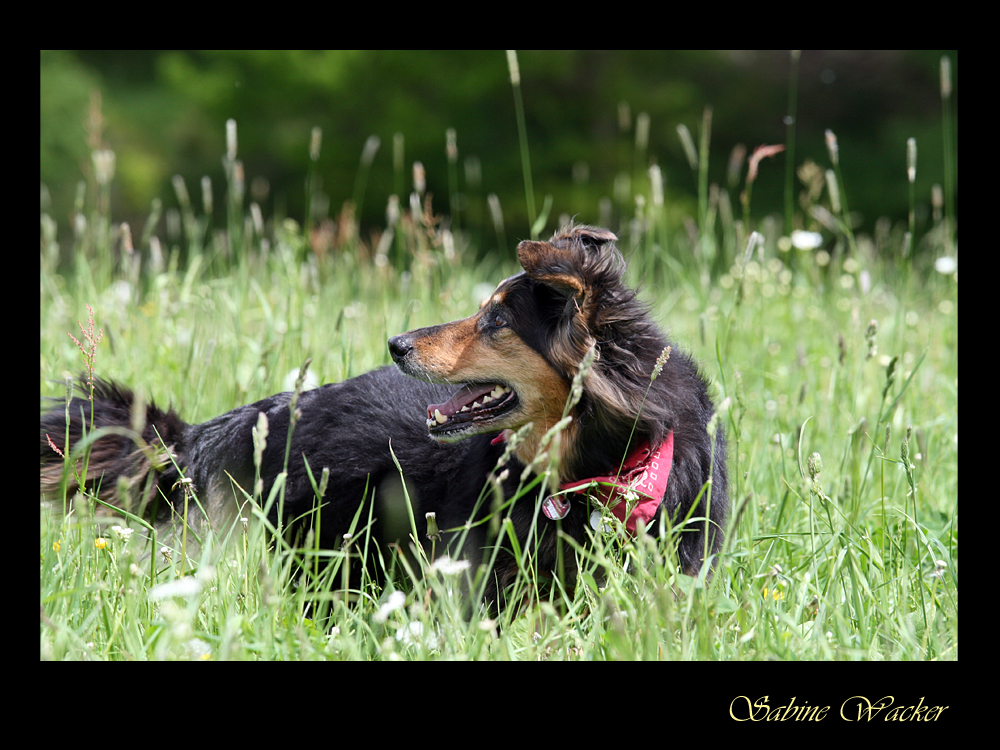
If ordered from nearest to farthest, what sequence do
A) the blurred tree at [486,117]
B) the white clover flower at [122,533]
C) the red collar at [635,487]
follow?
the white clover flower at [122,533] < the red collar at [635,487] < the blurred tree at [486,117]

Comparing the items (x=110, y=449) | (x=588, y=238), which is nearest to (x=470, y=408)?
(x=588, y=238)

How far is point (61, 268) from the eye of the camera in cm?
689

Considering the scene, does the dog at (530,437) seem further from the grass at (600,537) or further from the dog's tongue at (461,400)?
the grass at (600,537)

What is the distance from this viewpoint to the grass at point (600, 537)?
6.89ft

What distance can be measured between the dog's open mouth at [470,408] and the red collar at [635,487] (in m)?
0.33

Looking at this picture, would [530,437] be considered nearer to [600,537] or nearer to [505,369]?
[505,369]

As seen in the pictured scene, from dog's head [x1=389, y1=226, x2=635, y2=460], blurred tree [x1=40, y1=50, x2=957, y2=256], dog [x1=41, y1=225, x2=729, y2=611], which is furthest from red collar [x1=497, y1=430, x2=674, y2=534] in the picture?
blurred tree [x1=40, y1=50, x2=957, y2=256]

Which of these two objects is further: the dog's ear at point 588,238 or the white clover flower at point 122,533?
the dog's ear at point 588,238

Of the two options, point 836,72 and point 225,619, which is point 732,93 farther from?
point 225,619

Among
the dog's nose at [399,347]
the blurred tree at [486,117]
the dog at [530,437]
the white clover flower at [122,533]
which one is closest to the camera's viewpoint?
the white clover flower at [122,533]

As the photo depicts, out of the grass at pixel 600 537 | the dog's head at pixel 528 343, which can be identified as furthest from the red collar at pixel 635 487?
the dog's head at pixel 528 343

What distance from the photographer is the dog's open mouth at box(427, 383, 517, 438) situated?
2646 millimetres

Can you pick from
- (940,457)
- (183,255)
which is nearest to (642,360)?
(940,457)

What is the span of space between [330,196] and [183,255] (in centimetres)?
464
